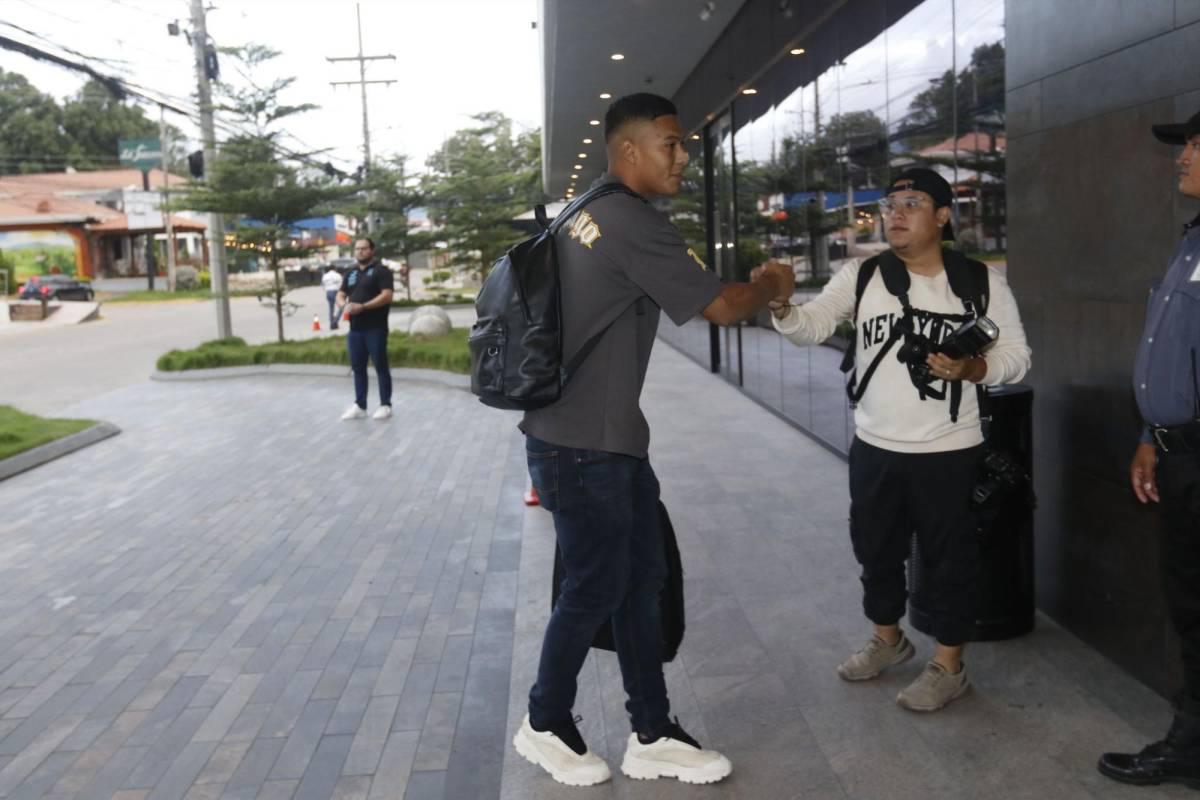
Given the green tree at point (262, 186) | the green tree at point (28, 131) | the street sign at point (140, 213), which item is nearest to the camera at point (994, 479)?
the green tree at point (262, 186)

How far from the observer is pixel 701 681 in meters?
4.07

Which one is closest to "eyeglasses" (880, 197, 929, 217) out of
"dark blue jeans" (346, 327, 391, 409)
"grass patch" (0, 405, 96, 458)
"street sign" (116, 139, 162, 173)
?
"dark blue jeans" (346, 327, 391, 409)

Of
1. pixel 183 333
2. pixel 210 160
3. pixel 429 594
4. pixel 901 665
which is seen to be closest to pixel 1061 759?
pixel 901 665

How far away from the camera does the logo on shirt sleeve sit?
3.03 meters

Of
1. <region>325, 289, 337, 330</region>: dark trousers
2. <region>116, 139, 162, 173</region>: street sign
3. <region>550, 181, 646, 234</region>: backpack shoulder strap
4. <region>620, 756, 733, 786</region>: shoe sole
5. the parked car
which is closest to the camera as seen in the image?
<region>550, 181, 646, 234</region>: backpack shoulder strap

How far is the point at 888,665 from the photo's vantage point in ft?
13.2

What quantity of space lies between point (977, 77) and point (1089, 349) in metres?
1.99

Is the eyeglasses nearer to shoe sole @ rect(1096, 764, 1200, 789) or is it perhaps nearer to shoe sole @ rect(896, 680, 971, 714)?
shoe sole @ rect(896, 680, 971, 714)

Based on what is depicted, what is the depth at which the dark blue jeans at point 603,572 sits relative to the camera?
10.2 feet

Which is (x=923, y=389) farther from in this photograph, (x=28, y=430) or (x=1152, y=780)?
(x=28, y=430)

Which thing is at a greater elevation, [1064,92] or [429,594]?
[1064,92]

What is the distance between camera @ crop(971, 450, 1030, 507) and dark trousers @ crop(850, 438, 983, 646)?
0.04 meters

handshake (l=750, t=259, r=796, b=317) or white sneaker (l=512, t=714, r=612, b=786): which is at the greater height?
handshake (l=750, t=259, r=796, b=317)

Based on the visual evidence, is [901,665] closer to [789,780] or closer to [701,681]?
[701,681]
